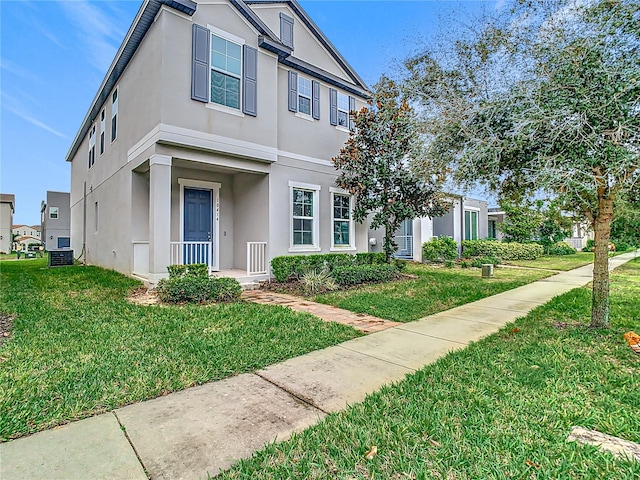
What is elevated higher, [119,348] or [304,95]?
[304,95]

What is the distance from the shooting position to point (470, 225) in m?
21.2

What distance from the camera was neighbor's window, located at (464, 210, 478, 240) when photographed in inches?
815

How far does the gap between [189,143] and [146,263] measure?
3.69 metres

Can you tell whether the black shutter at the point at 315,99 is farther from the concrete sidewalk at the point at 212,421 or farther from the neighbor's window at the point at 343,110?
the concrete sidewalk at the point at 212,421

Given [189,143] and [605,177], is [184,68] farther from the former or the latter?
[605,177]

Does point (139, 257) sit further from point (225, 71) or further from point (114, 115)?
point (114, 115)

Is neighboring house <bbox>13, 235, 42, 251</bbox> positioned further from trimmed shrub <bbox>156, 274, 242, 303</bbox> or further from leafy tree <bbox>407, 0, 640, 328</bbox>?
leafy tree <bbox>407, 0, 640, 328</bbox>

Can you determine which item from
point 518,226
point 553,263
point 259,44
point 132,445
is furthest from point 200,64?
point 518,226

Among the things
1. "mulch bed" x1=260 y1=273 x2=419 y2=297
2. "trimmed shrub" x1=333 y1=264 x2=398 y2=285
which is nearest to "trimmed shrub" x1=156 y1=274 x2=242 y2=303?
"mulch bed" x1=260 y1=273 x2=419 y2=297

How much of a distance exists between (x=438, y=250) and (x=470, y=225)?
217 inches

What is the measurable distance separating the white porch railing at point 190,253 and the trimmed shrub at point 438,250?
10.9 metres

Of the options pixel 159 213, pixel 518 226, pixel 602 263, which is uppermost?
pixel 518 226

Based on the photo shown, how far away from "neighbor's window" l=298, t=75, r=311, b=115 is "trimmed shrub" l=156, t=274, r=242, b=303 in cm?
646

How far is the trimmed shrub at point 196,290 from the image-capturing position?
7.21 meters
